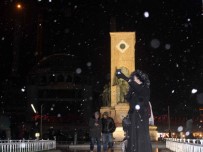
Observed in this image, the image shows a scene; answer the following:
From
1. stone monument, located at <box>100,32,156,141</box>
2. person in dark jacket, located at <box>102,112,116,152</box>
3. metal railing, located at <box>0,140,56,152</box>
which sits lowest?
metal railing, located at <box>0,140,56,152</box>

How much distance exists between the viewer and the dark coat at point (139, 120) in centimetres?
830

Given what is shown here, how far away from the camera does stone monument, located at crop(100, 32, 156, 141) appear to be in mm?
37094

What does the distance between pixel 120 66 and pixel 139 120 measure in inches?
1177

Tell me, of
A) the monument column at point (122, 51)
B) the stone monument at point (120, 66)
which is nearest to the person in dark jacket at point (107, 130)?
the stone monument at point (120, 66)

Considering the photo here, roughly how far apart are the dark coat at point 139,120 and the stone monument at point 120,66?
2842 cm

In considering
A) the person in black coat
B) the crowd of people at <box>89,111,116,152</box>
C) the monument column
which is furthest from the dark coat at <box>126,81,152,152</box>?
the monument column

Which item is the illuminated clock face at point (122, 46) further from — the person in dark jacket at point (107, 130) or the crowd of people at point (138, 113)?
the crowd of people at point (138, 113)

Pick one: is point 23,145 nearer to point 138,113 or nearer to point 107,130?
point 107,130

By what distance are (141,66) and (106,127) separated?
39.0 meters

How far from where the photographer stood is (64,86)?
82500 millimetres

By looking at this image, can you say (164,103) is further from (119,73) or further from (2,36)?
(119,73)

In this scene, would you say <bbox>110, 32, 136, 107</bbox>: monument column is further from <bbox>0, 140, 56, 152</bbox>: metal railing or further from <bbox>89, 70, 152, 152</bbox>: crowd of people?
<bbox>89, 70, 152, 152</bbox>: crowd of people

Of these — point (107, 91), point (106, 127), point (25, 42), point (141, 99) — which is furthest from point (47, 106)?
point (141, 99)

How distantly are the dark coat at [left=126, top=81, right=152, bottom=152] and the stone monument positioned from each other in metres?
28.4
